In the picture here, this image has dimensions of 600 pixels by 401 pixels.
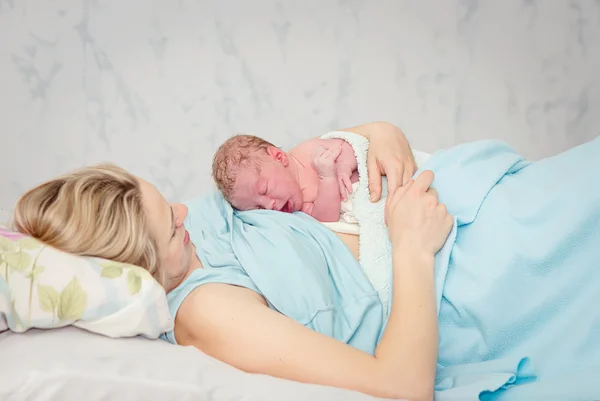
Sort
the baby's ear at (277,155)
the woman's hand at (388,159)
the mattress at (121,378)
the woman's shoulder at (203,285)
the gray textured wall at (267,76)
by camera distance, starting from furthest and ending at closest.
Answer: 1. the gray textured wall at (267,76)
2. the baby's ear at (277,155)
3. the woman's hand at (388,159)
4. the woman's shoulder at (203,285)
5. the mattress at (121,378)

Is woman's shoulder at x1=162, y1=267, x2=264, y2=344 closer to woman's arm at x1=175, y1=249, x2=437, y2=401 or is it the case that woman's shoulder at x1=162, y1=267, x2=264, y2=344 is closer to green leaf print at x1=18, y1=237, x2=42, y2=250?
woman's arm at x1=175, y1=249, x2=437, y2=401

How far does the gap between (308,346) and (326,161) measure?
66 centimetres

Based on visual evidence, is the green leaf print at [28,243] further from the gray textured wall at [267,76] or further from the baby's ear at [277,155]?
the gray textured wall at [267,76]

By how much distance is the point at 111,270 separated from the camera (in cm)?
120

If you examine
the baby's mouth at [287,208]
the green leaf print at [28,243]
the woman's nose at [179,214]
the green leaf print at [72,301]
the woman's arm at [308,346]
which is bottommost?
the woman's arm at [308,346]

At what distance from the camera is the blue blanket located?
4.10 feet

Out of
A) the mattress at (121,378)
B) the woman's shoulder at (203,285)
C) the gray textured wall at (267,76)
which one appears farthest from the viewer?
the gray textured wall at (267,76)

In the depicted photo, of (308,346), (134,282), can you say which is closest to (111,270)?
(134,282)

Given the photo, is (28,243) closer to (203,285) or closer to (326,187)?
(203,285)

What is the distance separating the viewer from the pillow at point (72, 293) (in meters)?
1.16

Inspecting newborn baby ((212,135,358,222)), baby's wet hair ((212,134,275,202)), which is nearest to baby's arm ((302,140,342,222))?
newborn baby ((212,135,358,222))

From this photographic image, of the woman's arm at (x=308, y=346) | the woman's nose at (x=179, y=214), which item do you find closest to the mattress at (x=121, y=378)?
the woman's arm at (x=308, y=346)

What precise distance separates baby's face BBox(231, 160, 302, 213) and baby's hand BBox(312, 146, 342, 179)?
3.0 inches

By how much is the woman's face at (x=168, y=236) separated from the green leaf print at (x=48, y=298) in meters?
0.21
